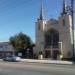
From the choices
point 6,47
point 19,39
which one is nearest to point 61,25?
point 19,39

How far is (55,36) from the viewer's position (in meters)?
84.2

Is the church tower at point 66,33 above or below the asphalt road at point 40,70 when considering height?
above

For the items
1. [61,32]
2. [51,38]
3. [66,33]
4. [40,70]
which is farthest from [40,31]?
[40,70]

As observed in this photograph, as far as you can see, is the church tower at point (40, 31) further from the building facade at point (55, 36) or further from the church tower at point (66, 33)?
the church tower at point (66, 33)

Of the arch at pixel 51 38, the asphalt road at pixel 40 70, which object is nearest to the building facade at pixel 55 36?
the arch at pixel 51 38

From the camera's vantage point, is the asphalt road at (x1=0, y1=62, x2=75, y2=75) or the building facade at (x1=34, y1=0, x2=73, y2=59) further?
the building facade at (x1=34, y1=0, x2=73, y2=59)

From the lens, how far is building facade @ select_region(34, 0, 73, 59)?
7938 cm

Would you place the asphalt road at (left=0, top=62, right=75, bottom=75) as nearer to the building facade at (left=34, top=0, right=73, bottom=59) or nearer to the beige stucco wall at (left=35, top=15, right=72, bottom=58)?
the building facade at (left=34, top=0, right=73, bottom=59)

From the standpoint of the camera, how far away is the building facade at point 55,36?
260 feet

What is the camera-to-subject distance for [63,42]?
263 feet

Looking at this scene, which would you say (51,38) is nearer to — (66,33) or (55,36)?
(55,36)

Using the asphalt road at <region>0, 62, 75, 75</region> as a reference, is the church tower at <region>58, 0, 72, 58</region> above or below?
above

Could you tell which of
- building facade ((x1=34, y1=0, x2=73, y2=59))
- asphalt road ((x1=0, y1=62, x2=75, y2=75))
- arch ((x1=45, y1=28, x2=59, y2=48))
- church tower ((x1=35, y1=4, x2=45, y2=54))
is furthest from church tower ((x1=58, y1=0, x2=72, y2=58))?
asphalt road ((x1=0, y1=62, x2=75, y2=75))

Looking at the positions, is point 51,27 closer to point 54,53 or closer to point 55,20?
point 55,20
